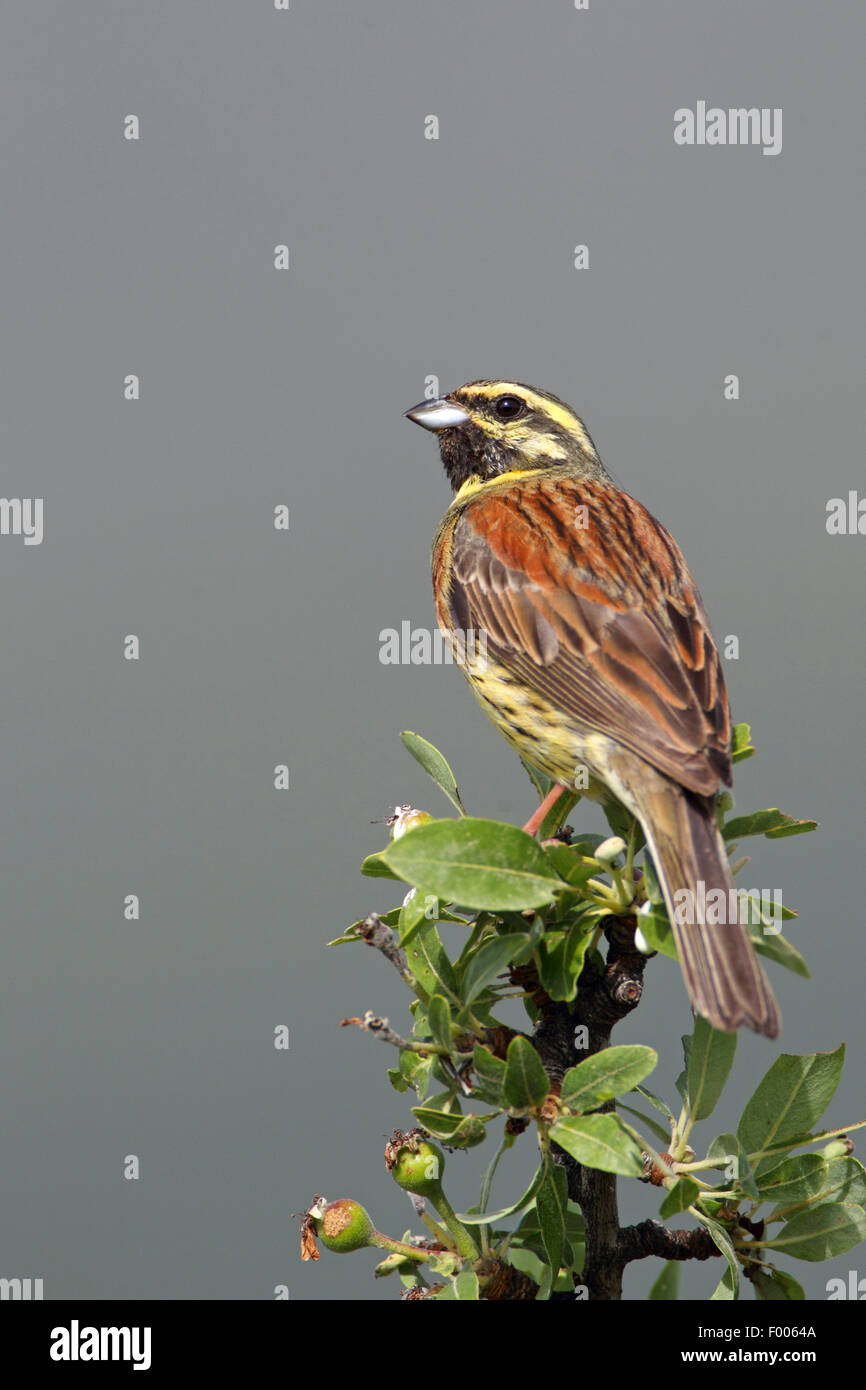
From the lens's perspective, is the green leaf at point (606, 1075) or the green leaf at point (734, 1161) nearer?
the green leaf at point (606, 1075)

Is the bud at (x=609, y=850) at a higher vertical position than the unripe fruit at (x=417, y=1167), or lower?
higher

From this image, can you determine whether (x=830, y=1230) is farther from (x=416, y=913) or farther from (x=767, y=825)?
(x=416, y=913)

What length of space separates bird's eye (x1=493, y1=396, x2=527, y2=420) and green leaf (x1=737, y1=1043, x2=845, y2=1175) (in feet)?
5.06

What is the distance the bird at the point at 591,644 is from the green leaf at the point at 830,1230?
0.41m

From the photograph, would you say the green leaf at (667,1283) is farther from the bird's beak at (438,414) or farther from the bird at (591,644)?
the bird's beak at (438,414)

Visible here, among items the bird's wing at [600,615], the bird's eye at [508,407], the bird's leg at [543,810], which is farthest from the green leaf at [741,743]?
the bird's eye at [508,407]

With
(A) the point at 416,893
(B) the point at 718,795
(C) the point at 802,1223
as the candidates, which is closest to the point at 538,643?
(B) the point at 718,795

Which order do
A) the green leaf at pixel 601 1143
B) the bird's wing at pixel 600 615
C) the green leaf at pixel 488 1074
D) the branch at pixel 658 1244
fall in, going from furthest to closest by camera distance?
the bird's wing at pixel 600 615 < the branch at pixel 658 1244 < the green leaf at pixel 488 1074 < the green leaf at pixel 601 1143

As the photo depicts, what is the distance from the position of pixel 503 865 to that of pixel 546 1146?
377 millimetres

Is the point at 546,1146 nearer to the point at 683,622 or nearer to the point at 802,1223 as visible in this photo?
the point at 802,1223

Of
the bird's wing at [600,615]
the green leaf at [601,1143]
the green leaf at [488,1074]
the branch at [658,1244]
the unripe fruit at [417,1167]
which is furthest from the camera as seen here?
the bird's wing at [600,615]

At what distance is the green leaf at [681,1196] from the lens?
155 centimetres

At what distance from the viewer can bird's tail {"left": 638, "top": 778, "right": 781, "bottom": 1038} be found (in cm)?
148

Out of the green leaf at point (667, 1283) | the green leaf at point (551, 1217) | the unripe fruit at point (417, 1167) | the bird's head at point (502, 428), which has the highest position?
the bird's head at point (502, 428)
